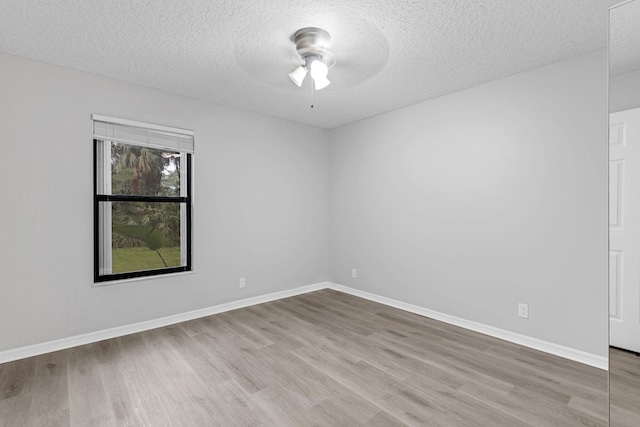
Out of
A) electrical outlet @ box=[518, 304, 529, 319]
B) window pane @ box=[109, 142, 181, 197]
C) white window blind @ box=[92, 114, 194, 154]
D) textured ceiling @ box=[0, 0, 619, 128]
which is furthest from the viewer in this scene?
window pane @ box=[109, 142, 181, 197]

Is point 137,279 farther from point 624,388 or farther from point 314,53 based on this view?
point 624,388

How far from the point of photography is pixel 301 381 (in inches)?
87.2

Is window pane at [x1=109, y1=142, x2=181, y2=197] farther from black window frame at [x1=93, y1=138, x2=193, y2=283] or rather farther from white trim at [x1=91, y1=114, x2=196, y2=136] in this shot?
white trim at [x1=91, y1=114, x2=196, y2=136]

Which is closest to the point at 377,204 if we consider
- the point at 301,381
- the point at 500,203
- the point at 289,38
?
the point at 500,203

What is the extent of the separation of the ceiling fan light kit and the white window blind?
159 cm

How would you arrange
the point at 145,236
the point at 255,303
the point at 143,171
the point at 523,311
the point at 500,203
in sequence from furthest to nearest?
the point at 255,303 < the point at 145,236 < the point at 143,171 < the point at 500,203 < the point at 523,311

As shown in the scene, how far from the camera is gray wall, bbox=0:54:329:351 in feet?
8.32

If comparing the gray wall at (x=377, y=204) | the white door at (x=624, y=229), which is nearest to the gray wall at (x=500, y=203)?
the gray wall at (x=377, y=204)

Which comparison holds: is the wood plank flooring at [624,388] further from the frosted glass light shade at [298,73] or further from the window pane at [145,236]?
the window pane at [145,236]

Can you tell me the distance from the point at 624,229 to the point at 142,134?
12.3 ft

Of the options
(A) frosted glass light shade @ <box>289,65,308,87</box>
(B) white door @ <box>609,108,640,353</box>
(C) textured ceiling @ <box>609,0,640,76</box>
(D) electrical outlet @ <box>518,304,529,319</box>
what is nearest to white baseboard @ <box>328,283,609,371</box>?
(D) electrical outlet @ <box>518,304,529,319</box>

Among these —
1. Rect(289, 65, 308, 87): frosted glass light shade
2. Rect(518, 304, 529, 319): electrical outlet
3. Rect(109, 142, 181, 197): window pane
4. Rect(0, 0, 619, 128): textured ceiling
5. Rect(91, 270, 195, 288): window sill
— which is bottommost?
Rect(518, 304, 529, 319): electrical outlet

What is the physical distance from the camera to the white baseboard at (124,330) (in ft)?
8.32

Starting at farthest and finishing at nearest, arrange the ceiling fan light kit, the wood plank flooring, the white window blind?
1. the white window blind
2. the ceiling fan light kit
3. the wood plank flooring
